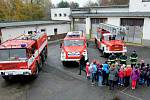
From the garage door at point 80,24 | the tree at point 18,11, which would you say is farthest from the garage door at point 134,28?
the tree at point 18,11

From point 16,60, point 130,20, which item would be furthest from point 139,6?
point 16,60

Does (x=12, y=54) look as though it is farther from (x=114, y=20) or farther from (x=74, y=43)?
(x=114, y=20)

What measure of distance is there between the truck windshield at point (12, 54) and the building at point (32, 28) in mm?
14174

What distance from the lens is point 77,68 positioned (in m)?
17.5

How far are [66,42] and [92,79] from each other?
608 centimetres

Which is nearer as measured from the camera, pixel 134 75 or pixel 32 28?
pixel 134 75

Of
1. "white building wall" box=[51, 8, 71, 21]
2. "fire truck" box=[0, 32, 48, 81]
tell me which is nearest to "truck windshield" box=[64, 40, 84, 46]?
"fire truck" box=[0, 32, 48, 81]

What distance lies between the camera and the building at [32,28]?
27.7 m

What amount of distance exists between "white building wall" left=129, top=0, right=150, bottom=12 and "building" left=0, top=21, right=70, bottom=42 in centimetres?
1195

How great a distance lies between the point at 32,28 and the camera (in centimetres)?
3153

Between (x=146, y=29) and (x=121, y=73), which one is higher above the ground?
(x=146, y=29)

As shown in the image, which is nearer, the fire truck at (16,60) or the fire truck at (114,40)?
the fire truck at (16,60)

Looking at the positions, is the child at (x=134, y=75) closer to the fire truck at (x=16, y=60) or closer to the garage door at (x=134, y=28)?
the fire truck at (x=16, y=60)

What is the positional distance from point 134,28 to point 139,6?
4165 millimetres
